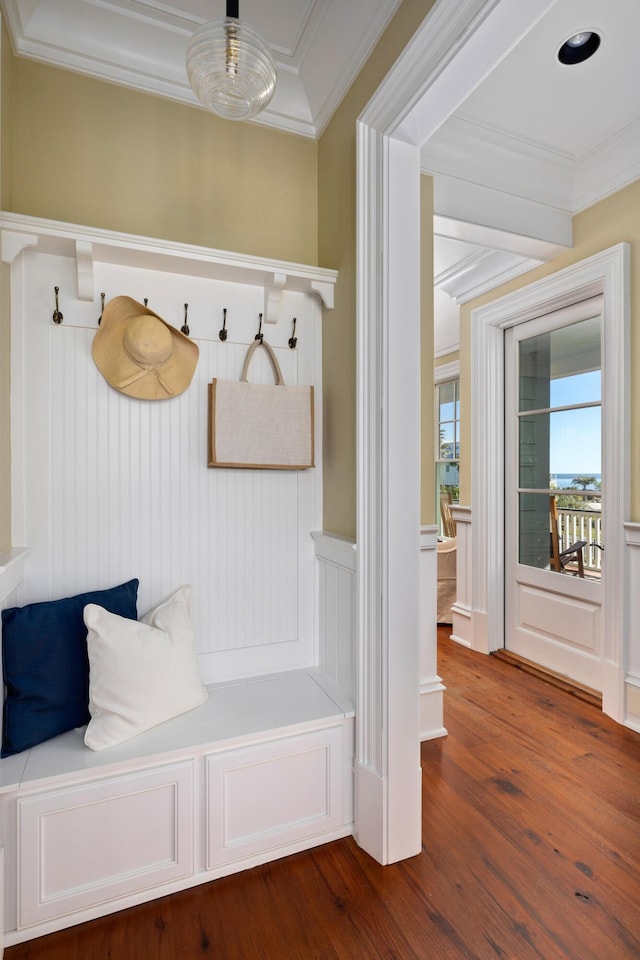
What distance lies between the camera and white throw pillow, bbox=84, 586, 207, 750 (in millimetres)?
1421

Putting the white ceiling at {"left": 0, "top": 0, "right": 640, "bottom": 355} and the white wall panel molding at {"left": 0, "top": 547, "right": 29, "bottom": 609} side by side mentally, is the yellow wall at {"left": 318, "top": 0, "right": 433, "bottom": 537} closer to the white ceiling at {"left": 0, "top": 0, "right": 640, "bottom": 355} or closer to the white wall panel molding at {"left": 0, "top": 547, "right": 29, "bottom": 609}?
the white ceiling at {"left": 0, "top": 0, "right": 640, "bottom": 355}

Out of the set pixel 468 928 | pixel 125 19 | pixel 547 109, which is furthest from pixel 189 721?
pixel 547 109

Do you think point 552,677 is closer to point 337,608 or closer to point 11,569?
point 337,608

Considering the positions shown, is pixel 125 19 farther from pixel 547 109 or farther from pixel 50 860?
pixel 50 860

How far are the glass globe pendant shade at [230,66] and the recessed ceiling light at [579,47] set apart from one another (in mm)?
1315

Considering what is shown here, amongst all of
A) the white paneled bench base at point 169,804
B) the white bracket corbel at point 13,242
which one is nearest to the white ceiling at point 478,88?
the white bracket corbel at point 13,242

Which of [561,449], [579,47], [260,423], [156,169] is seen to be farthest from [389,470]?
[561,449]

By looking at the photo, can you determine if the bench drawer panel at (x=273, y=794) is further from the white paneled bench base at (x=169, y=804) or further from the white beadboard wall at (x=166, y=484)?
the white beadboard wall at (x=166, y=484)

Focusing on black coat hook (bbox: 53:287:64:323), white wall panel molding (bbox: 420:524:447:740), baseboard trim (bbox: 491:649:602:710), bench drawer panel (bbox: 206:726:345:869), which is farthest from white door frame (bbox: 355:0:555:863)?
baseboard trim (bbox: 491:649:602:710)

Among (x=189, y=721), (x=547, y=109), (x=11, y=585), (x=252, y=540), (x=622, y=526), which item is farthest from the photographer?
(x=622, y=526)

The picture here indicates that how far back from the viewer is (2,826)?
4.05ft

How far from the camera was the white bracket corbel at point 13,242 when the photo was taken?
1.44 meters

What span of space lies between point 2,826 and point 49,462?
0.99 metres

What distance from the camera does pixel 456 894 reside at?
4.58ft
